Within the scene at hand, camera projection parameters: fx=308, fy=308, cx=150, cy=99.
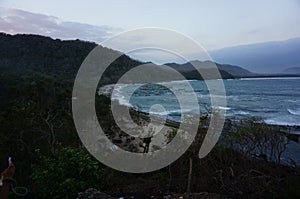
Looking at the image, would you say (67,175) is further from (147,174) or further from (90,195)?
(147,174)

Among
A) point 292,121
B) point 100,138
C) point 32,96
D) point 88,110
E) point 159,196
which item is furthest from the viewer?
point 292,121

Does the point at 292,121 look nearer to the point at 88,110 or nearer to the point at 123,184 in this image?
the point at 88,110

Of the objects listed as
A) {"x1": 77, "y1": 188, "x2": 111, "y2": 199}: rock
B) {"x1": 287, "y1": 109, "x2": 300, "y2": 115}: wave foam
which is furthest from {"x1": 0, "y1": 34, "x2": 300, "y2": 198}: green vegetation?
{"x1": 287, "y1": 109, "x2": 300, "y2": 115}: wave foam

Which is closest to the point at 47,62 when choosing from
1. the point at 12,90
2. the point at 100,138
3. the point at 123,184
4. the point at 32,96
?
the point at 12,90

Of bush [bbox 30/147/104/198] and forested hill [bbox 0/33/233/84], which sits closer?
bush [bbox 30/147/104/198]

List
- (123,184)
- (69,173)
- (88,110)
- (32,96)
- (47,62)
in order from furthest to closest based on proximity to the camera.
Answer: (47,62)
(32,96)
(88,110)
(123,184)
(69,173)

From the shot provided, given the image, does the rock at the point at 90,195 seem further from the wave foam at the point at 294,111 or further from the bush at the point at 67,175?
the wave foam at the point at 294,111

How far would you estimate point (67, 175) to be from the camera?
215 inches

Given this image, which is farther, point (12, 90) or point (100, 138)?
point (12, 90)

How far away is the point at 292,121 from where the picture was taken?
27.1 meters

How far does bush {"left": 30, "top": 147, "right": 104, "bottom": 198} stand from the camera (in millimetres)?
5281

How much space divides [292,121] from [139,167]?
76.9 ft

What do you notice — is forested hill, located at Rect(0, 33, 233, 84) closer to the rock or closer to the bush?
the bush

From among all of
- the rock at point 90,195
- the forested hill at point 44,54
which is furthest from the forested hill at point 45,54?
the rock at point 90,195
